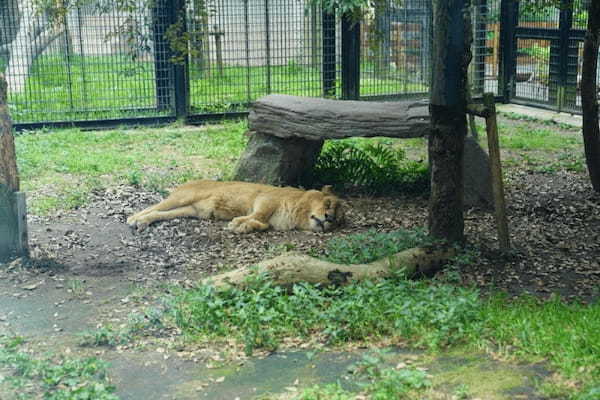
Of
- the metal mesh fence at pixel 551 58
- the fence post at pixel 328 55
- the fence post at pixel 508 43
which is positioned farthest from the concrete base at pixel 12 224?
the fence post at pixel 508 43

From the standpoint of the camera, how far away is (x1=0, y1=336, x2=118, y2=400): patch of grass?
4891mm

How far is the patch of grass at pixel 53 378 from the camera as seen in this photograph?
193 inches

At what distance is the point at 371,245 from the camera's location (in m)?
7.63

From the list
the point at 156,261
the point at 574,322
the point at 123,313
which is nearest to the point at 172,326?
the point at 123,313

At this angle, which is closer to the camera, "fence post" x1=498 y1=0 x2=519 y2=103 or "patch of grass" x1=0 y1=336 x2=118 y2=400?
"patch of grass" x1=0 y1=336 x2=118 y2=400

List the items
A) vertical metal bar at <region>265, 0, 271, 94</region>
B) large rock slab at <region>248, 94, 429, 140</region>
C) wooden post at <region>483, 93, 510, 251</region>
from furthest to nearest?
vertical metal bar at <region>265, 0, 271, 94</region> < large rock slab at <region>248, 94, 429, 140</region> < wooden post at <region>483, 93, 510, 251</region>

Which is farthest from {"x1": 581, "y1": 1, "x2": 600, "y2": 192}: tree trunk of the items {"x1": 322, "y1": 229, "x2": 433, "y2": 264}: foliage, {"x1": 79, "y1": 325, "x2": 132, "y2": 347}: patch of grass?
{"x1": 79, "y1": 325, "x2": 132, "y2": 347}: patch of grass

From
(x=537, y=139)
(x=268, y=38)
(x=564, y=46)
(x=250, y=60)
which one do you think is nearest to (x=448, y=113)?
(x=537, y=139)

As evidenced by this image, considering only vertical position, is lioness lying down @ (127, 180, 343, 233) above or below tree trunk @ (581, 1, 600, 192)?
below

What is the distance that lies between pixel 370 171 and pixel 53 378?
242 inches

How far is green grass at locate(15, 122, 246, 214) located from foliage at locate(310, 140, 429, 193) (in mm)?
1471

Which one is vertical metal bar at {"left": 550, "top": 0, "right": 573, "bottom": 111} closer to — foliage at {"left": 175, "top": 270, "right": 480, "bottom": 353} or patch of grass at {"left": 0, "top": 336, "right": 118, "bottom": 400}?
foliage at {"left": 175, "top": 270, "right": 480, "bottom": 353}

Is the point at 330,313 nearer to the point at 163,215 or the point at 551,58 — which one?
the point at 163,215

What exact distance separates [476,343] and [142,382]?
2228mm
